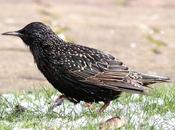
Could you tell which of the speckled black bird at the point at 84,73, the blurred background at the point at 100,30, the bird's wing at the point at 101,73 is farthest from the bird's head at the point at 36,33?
the blurred background at the point at 100,30

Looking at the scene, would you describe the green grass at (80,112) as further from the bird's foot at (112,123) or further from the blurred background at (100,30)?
the blurred background at (100,30)

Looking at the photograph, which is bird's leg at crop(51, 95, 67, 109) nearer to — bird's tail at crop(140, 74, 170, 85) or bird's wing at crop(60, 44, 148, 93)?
bird's wing at crop(60, 44, 148, 93)

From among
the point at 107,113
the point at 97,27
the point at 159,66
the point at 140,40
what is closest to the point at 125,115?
the point at 107,113

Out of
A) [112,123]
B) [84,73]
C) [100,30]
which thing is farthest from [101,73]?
[100,30]

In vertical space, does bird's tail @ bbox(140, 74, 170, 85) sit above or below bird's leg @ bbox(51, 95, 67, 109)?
above

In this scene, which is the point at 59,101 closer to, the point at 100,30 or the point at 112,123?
the point at 112,123

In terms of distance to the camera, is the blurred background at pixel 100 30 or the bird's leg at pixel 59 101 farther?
the blurred background at pixel 100 30

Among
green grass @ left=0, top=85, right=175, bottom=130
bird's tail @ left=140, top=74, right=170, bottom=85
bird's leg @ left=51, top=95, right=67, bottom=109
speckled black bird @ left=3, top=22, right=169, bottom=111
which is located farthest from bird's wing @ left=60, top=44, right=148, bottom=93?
bird's leg @ left=51, top=95, right=67, bottom=109

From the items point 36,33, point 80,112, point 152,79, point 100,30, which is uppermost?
point 36,33
